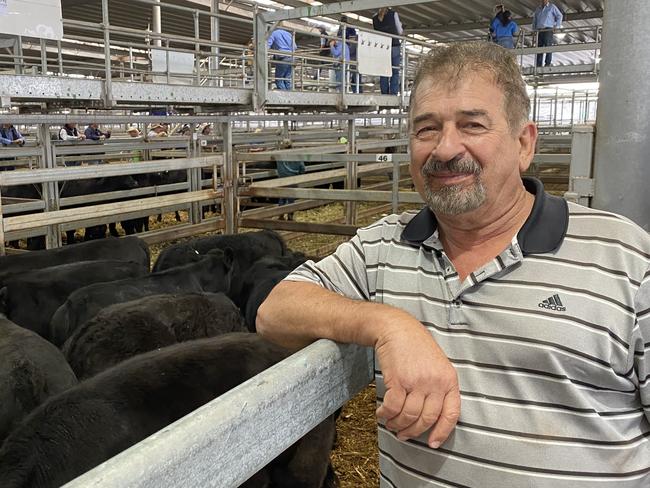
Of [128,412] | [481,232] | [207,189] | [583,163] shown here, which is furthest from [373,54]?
[481,232]

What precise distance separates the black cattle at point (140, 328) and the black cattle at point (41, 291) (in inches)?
43.2

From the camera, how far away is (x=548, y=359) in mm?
1414

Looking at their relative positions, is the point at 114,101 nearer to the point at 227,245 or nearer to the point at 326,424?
the point at 227,245

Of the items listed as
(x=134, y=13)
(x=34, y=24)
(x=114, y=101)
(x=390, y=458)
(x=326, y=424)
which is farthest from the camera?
(x=134, y=13)

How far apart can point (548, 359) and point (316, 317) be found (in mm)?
543

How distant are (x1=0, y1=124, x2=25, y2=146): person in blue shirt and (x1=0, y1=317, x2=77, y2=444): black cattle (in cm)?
1157

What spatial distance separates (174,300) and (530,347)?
288 centimetres

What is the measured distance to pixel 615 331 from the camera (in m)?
1.40

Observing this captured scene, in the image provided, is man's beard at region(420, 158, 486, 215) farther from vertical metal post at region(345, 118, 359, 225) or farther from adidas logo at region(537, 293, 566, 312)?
vertical metal post at region(345, 118, 359, 225)

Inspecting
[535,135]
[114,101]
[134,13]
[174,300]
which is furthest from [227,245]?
[134,13]

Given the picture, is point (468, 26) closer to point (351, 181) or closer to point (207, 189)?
point (351, 181)

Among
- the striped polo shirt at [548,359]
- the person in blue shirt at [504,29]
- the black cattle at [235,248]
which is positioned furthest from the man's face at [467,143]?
the person in blue shirt at [504,29]

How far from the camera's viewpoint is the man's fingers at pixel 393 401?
1.31 metres

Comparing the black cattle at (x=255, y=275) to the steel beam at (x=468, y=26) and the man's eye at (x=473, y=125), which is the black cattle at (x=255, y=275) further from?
the steel beam at (x=468, y=26)
